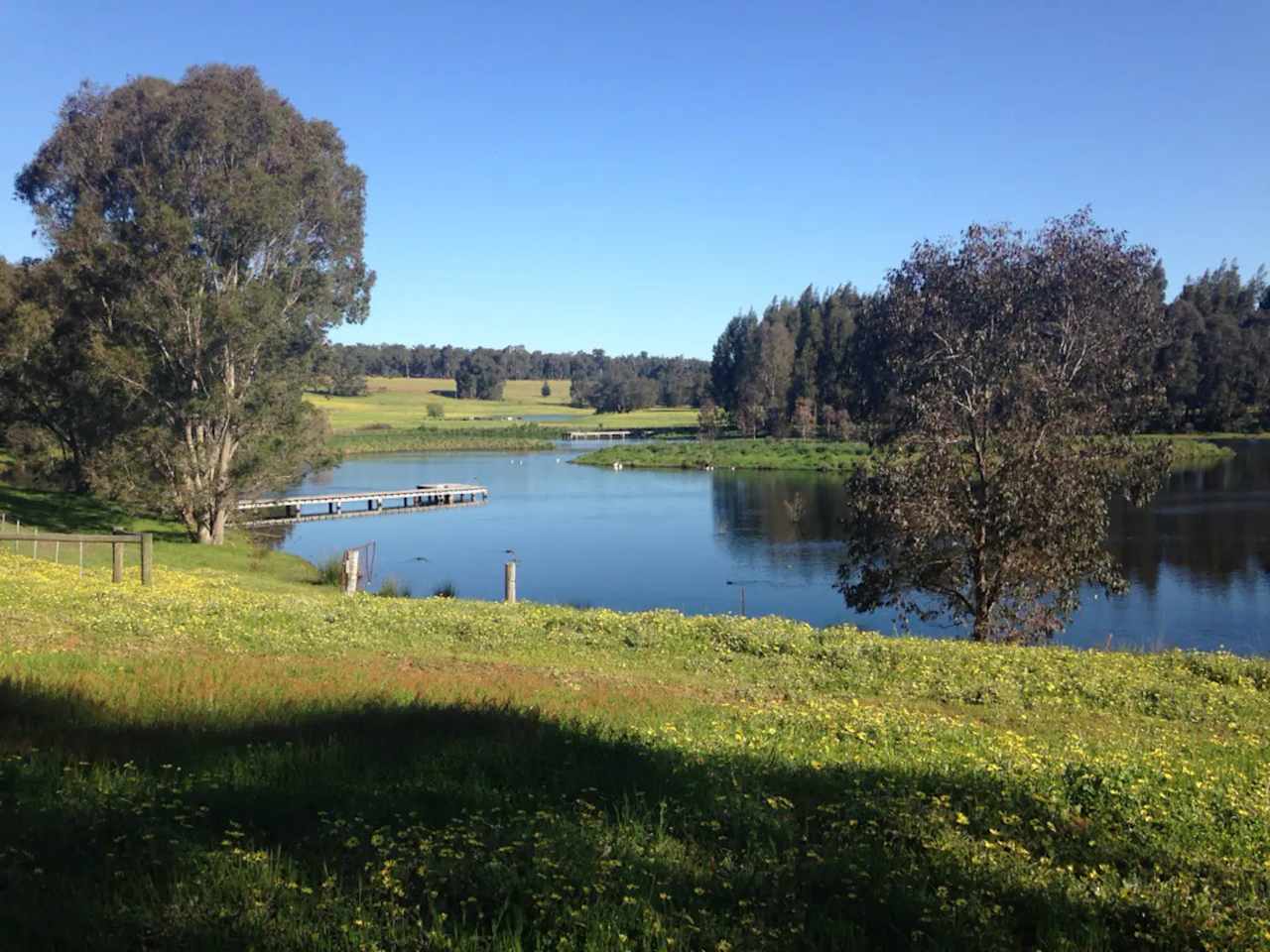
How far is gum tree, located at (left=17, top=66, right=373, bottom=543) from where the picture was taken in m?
34.6

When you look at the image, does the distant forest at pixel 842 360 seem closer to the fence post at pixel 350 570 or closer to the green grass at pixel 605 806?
the fence post at pixel 350 570

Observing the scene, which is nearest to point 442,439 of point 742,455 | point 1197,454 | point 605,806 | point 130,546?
point 742,455

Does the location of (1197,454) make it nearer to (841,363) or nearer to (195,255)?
(841,363)

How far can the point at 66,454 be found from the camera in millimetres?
52031

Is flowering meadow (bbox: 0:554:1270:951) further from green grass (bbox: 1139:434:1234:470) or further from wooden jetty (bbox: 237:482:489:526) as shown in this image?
green grass (bbox: 1139:434:1234:470)

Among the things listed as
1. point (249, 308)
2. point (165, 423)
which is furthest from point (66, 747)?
point (165, 423)

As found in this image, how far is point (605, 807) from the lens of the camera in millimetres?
6656

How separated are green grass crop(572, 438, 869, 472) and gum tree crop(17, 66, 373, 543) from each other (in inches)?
2036

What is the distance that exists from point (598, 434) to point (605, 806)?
442ft

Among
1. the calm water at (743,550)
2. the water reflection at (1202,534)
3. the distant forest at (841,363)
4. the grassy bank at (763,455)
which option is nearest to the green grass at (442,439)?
the distant forest at (841,363)

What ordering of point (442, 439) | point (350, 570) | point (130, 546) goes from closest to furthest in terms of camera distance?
1. point (350, 570)
2. point (130, 546)
3. point (442, 439)

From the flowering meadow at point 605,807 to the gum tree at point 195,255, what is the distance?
80.5 ft

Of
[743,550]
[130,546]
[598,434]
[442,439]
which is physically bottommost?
[743,550]

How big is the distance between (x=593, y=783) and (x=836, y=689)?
20.1 ft
